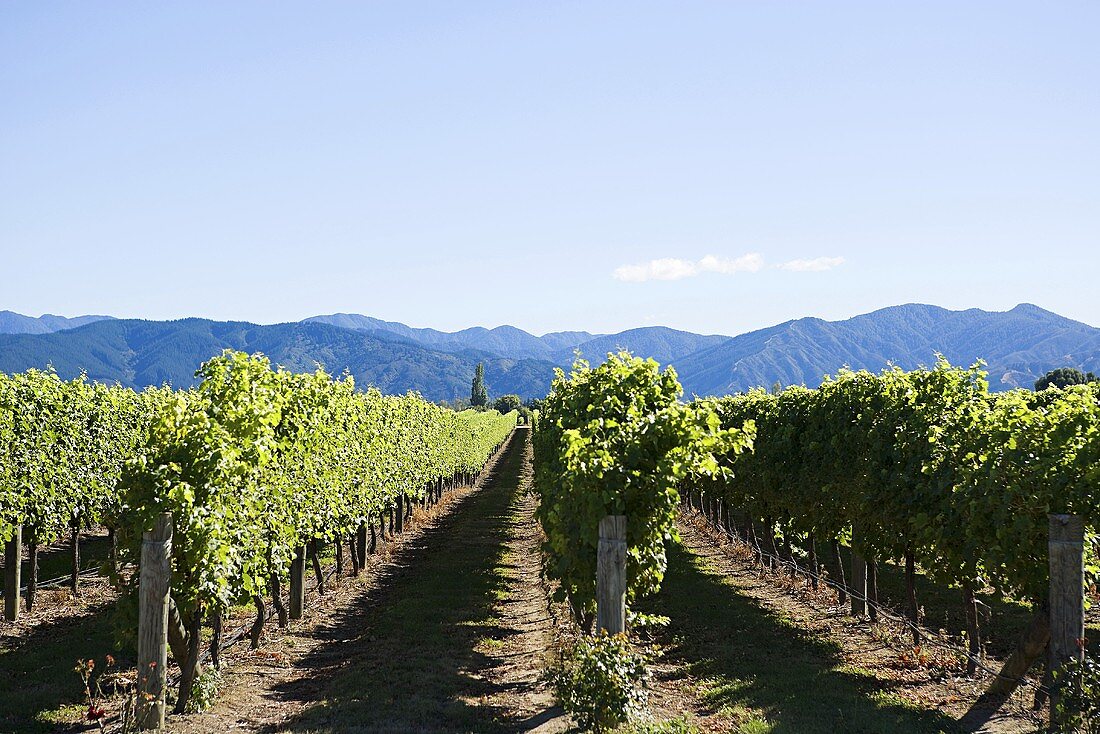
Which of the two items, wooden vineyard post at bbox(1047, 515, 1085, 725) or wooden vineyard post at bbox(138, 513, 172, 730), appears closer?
wooden vineyard post at bbox(1047, 515, 1085, 725)

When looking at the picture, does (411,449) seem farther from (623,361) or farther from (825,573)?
(623,361)

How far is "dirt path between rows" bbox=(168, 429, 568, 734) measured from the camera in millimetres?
8625

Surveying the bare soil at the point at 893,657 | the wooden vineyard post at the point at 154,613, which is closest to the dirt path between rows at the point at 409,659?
the wooden vineyard post at the point at 154,613

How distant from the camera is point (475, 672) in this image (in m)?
10.6

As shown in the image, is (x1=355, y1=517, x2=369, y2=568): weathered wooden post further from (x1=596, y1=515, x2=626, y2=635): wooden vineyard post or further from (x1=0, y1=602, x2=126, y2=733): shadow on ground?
(x1=596, y1=515, x2=626, y2=635): wooden vineyard post

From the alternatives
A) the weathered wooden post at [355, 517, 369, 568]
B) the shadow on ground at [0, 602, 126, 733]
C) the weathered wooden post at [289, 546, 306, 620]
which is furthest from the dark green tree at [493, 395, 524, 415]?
the shadow on ground at [0, 602, 126, 733]

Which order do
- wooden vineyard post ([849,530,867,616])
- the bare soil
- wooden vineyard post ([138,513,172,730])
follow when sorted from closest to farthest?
wooden vineyard post ([138,513,172,730])
the bare soil
wooden vineyard post ([849,530,867,616])

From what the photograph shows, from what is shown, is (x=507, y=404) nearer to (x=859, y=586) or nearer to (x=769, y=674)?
(x=859, y=586)

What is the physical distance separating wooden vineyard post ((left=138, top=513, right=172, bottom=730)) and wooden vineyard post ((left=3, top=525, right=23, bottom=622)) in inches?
290

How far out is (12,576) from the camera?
1378cm

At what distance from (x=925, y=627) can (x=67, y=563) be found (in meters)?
17.8

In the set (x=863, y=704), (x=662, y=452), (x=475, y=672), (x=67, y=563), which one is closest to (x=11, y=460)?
(x=67, y=563)

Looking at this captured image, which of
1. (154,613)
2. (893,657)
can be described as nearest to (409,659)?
(154,613)

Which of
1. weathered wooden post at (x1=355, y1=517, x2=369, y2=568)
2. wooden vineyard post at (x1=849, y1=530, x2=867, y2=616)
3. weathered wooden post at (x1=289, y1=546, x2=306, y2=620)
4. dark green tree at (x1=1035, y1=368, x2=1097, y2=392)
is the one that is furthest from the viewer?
dark green tree at (x1=1035, y1=368, x2=1097, y2=392)
